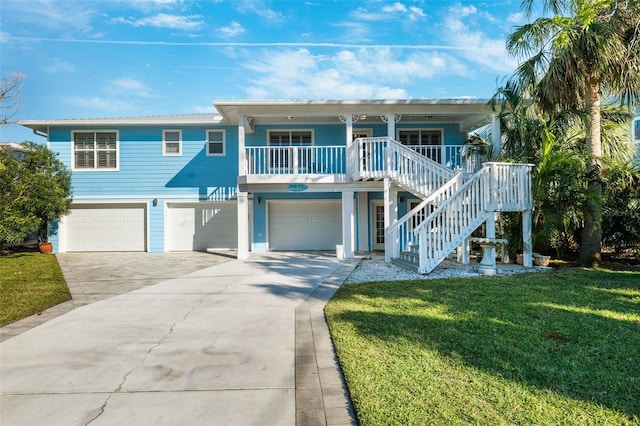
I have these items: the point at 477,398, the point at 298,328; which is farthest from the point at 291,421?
the point at 298,328

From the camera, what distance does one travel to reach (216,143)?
47.6 ft

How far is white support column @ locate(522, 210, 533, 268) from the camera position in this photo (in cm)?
919

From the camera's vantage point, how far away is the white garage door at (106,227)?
47.8ft

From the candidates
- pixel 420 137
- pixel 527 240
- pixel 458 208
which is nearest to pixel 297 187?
pixel 458 208

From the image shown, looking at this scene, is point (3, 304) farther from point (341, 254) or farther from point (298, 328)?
point (341, 254)

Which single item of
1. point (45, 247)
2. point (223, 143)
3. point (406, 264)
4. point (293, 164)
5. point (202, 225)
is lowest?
point (406, 264)

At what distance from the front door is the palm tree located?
6.49m

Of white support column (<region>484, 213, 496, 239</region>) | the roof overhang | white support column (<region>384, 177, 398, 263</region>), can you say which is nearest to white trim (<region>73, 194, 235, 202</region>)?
the roof overhang

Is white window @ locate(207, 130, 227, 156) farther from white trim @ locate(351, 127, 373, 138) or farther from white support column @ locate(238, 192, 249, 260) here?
white trim @ locate(351, 127, 373, 138)

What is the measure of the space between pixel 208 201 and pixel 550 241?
1138 centimetres

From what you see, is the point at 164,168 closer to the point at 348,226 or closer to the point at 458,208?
the point at 348,226

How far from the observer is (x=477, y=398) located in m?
2.68

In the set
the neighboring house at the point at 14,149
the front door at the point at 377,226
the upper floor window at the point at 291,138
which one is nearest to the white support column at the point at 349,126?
the upper floor window at the point at 291,138

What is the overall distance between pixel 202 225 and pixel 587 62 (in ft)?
42.7
